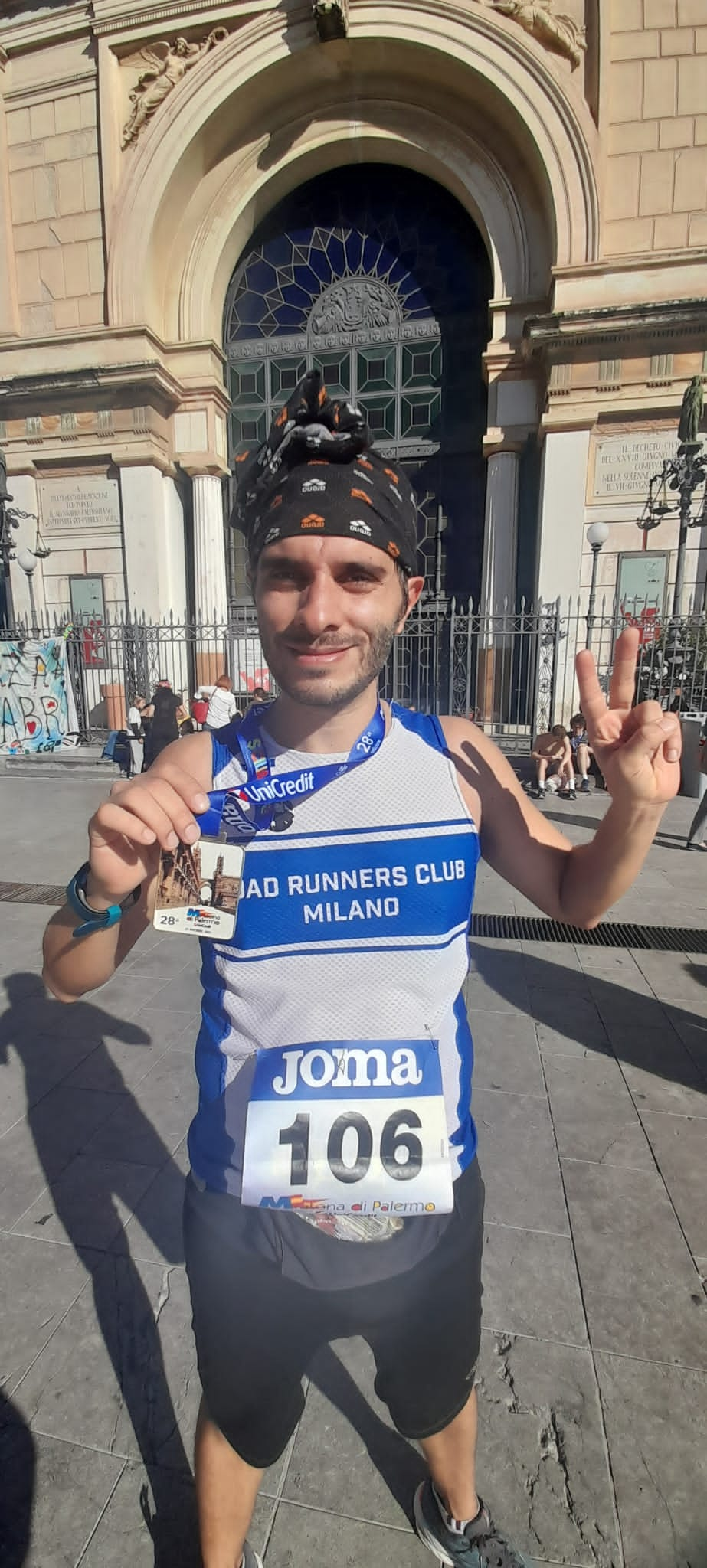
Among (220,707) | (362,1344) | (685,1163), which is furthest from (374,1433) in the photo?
(220,707)

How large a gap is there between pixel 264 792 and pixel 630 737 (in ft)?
A: 2.20

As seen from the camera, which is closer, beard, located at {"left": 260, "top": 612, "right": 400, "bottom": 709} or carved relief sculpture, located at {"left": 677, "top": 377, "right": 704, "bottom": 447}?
beard, located at {"left": 260, "top": 612, "right": 400, "bottom": 709}

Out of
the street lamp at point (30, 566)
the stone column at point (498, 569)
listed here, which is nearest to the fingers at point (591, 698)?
the stone column at point (498, 569)

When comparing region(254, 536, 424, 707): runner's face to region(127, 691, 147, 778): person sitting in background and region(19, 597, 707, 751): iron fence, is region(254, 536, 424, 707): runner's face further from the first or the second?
region(127, 691, 147, 778): person sitting in background

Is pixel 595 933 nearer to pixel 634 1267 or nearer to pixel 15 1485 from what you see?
pixel 634 1267

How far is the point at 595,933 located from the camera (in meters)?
5.13

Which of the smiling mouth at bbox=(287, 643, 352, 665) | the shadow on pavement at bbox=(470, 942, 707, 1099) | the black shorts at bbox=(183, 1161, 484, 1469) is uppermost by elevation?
the smiling mouth at bbox=(287, 643, 352, 665)

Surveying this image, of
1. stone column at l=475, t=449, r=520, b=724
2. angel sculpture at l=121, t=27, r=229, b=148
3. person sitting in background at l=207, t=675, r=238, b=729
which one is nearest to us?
person sitting in background at l=207, t=675, r=238, b=729

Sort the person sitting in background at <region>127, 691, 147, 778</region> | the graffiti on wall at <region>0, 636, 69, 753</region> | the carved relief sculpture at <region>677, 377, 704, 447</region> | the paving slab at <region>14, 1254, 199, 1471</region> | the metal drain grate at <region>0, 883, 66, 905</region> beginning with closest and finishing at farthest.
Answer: the paving slab at <region>14, 1254, 199, 1471</region>
the metal drain grate at <region>0, 883, 66, 905</region>
the carved relief sculpture at <region>677, 377, 704, 447</region>
the person sitting in background at <region>127, 691, 147, 778</region>
the graffiti on wall at <region>0, 636, 69, 753</region>

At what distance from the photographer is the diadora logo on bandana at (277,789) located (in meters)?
1.29

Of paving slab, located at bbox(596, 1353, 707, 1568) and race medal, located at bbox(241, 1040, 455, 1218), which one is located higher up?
race medal, located at bbox(241, 1040, 455, 1218)

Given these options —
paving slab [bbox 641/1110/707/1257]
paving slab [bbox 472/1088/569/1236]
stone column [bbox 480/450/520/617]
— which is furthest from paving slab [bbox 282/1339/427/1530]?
stone column [bbox 480/450/520/617]

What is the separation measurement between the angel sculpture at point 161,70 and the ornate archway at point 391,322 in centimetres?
275

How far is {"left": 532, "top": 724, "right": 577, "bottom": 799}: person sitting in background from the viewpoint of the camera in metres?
9.70
